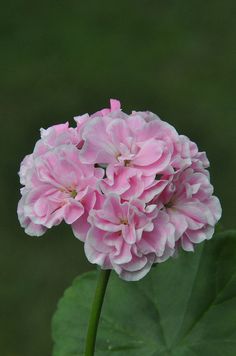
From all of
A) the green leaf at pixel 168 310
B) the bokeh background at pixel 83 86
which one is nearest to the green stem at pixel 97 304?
the green leaf at pixel 168 310

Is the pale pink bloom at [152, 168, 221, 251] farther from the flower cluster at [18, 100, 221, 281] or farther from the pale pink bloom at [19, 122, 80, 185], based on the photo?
the pale pink bloom at [19, 122, 80, 185]

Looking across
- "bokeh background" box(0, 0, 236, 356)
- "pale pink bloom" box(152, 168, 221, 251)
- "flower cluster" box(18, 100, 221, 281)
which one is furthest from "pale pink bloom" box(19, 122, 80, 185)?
"bokeh background" box(0, 0, 236, 356)

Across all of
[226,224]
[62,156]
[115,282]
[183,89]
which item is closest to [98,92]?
[183,89]

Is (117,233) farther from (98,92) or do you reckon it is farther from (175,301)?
(98,92)

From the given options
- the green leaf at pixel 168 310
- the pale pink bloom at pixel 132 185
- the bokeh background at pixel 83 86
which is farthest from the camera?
the bokeh background at pixel 83 86

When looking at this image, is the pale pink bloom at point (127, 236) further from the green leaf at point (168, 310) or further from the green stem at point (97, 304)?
the green leaf at point (168, 310)

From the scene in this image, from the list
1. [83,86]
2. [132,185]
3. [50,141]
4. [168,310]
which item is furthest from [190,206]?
[83,86]

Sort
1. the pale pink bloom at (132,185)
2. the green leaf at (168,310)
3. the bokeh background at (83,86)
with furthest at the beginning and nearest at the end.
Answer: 1. the bokeh background at (83,86)
2. the green leaf at (168,310)
3. the pale pink bloom at (132,185)
